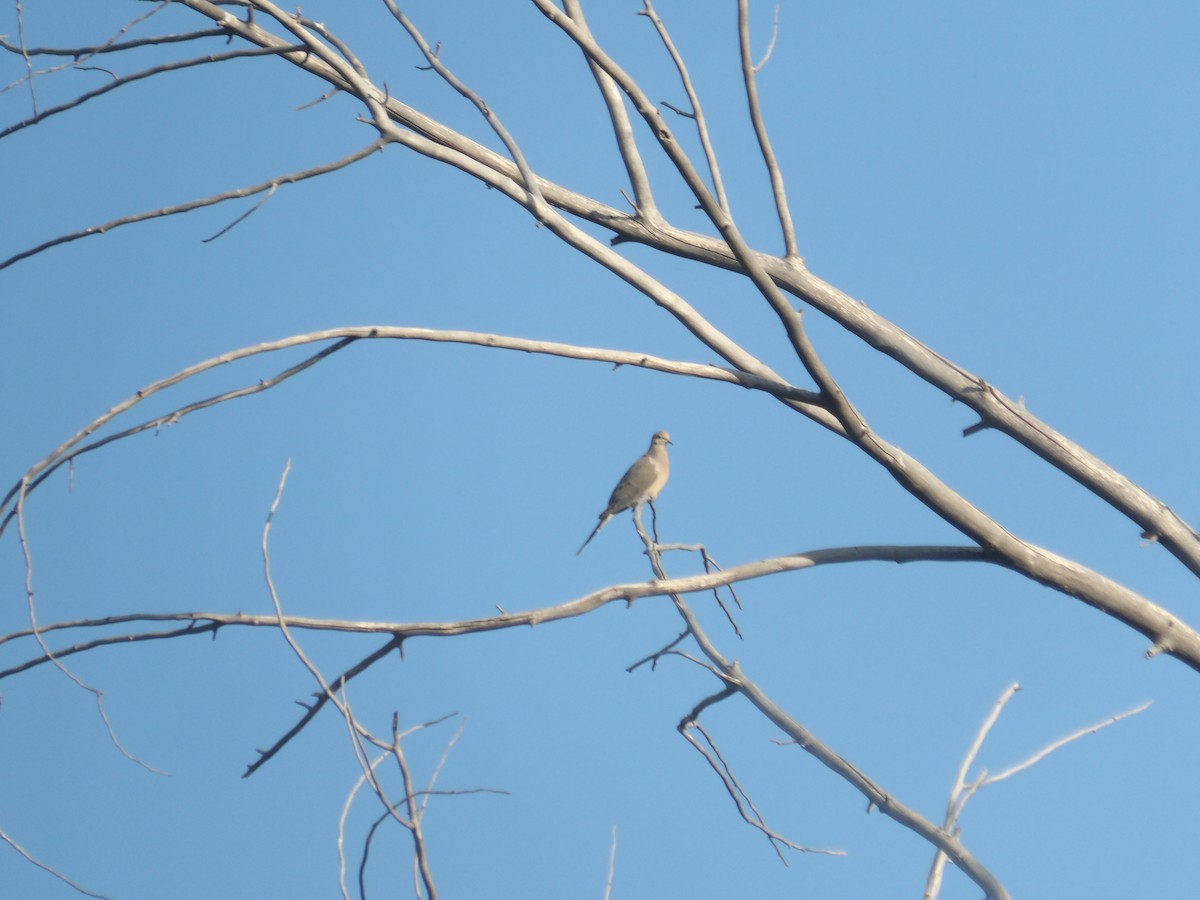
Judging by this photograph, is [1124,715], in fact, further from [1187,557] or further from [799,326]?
[799,326]

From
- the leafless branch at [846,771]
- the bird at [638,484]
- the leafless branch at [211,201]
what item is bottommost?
the leafless branch at [846,771]

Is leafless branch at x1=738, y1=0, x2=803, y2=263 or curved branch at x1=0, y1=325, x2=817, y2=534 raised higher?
leafless branch at x1=738, y1=0, x2=803, y2=263

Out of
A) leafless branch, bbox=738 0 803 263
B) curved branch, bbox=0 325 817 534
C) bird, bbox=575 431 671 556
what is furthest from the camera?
bird, bbox=575 431 671 556

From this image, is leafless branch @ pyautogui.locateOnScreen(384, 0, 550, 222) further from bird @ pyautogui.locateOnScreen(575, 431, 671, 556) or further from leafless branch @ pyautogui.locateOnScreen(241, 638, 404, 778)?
bird @ pyautogui.locateOnScreen(575, 431, 671, 556)

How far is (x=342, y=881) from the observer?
275 cm

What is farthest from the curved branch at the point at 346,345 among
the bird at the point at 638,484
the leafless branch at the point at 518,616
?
the bird at the point at 638,484

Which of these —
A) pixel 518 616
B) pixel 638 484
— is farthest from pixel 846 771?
pixel 638 484

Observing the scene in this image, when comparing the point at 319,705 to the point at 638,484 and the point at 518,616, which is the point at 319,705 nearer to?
the point at 518,616

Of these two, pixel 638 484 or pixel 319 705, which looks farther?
pixel 638 484

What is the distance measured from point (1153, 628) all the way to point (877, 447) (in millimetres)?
916

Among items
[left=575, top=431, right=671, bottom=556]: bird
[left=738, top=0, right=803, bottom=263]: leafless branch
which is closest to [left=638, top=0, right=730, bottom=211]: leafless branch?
[left=738, top=0, right=803, bottom=263]: leafless branch

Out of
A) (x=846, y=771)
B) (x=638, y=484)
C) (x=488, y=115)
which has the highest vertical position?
(x=638, y=484)

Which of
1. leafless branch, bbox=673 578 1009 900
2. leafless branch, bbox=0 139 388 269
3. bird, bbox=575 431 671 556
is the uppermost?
bird, bbox=575 431 671 556

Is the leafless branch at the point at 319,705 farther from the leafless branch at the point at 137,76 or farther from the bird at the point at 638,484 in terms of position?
the bird at the point at 638,484
